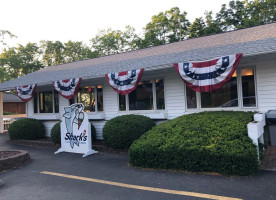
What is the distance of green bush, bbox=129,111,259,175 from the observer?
5.00 metres

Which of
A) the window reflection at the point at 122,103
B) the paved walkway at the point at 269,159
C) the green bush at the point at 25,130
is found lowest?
the paved walkway at the point at 269,159

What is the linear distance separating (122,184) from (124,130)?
10.6ft

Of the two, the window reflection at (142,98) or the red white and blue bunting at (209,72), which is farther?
the window reflection at (142,98)

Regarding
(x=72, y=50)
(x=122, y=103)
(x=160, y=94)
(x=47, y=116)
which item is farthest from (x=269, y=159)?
(x=72, y=50)

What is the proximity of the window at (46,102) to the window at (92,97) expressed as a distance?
64.0 inches

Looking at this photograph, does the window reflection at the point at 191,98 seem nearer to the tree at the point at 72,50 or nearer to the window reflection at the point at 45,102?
the window reflection at the point at 45,102

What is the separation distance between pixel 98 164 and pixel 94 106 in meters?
4.76

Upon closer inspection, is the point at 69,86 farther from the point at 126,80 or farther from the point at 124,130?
the point at 124,130

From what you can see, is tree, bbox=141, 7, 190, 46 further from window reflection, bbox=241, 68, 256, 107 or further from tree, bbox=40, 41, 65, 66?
window reflection, bbox=241, 68, 256, 107

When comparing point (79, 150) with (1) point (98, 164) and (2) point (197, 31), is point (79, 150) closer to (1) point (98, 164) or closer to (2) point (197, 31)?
(1) point (98, 164)

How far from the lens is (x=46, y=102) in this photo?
12.7m

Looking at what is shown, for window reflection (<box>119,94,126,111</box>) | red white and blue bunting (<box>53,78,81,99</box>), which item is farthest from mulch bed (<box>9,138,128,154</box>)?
red white and blue bunting (<box>53,78,81,99</box>)

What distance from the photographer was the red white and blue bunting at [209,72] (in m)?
6.79

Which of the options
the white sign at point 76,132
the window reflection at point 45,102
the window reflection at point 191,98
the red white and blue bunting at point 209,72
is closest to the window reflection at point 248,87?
the red white and blue bunting at point 209,72
